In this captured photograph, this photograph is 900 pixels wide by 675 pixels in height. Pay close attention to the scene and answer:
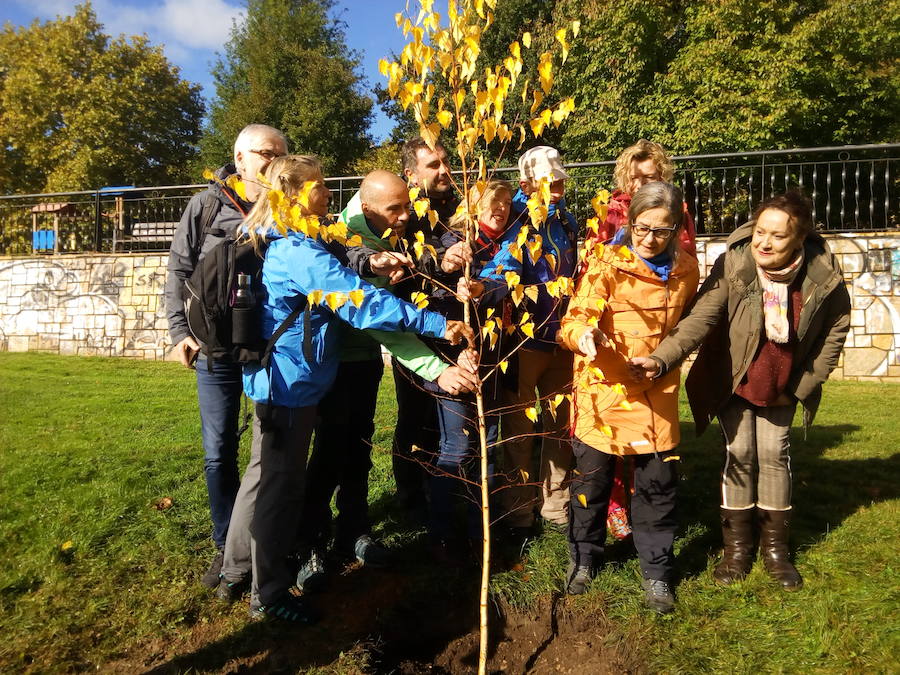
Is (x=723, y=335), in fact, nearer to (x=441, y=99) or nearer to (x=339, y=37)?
(x=441, y=99)

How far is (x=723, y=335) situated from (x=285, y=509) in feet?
7.43

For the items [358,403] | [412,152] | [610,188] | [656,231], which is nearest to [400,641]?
[358,403]

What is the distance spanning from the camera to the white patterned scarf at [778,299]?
2.86m

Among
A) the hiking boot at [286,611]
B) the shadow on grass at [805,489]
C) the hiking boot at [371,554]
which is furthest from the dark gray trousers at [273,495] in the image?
Answer: the shadow on grass at [805,489]

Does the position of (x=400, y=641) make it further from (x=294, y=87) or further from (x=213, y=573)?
(x=294, y=87)

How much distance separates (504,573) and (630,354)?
1257 mm

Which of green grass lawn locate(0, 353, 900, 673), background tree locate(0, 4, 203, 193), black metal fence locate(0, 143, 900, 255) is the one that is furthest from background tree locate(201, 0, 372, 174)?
green grass lawn locate(0, 353, 900, 673)

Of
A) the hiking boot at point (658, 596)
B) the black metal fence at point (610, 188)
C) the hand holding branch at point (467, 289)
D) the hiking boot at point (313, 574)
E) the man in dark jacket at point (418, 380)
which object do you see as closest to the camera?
the hand holding branch at point (467, 289)

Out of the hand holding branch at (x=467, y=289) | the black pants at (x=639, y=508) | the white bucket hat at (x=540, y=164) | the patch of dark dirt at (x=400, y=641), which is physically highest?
the white bucket hat at (x=540, y=164)

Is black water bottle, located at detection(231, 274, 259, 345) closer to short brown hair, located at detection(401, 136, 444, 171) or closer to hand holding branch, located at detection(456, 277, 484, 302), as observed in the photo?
hand holding branch, located at detection(456, 277, 484, 302)

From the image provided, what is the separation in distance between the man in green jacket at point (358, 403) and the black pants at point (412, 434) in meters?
0.29

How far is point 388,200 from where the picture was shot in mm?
2768

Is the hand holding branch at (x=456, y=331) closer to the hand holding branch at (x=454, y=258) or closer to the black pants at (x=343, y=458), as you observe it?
the hand holding branch at (x=454, y=258)

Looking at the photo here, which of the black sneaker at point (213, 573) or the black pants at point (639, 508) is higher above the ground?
the black pants at point (639, 508)
